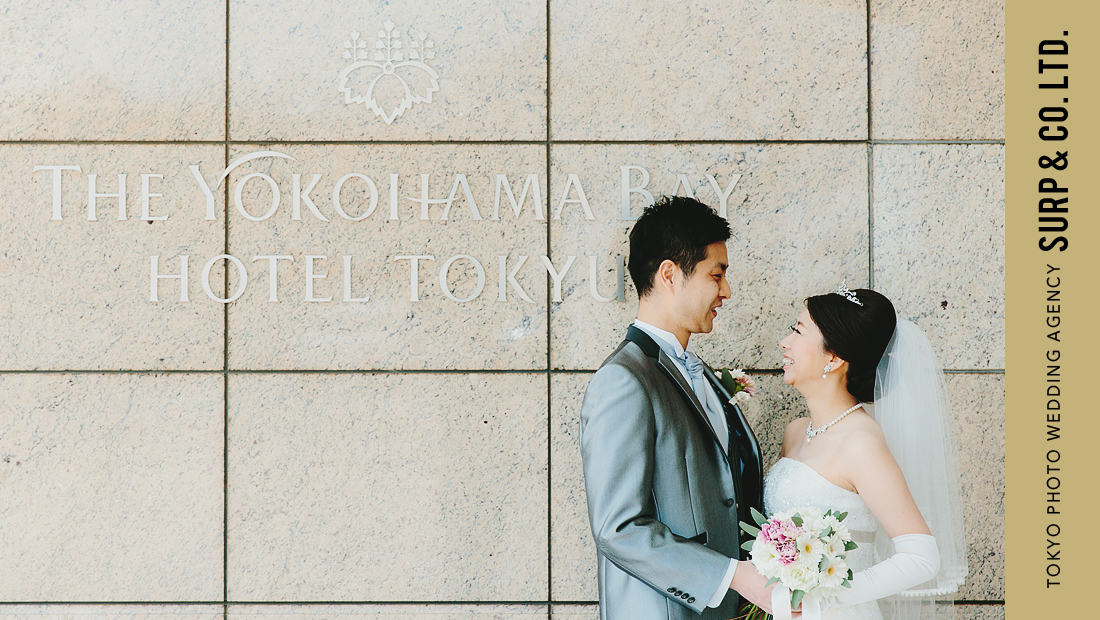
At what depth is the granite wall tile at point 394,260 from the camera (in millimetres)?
3193

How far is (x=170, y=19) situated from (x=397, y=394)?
1819 millimetres

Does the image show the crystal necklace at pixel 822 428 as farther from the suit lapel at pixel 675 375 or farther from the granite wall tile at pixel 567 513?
the granite wall tile at pixel 567 513

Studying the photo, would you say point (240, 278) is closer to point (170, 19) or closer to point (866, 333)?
point (170, 19)

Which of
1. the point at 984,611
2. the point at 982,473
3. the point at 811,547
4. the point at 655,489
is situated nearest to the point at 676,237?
the point at 655,489

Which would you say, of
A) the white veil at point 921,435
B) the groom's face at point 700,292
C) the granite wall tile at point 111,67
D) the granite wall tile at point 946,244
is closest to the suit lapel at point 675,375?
the groom's face at point 700,292

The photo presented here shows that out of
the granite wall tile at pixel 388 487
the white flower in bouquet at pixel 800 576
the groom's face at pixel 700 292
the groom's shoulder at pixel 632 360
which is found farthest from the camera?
the granite wall tile at pixel 388 487

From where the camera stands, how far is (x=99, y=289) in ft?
10.5

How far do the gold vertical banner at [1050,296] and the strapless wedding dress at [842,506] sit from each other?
3.70ft

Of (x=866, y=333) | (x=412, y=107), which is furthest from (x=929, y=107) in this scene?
(x=412, y=107)

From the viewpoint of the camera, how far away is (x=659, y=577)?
2262 millimetres

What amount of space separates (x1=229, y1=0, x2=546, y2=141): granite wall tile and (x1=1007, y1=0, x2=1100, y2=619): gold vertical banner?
2031mm

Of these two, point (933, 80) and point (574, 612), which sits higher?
point (933, 80)

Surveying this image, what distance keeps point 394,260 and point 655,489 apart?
1.47m

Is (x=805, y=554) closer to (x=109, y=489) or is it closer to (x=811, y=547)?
(x=811, y=547)
